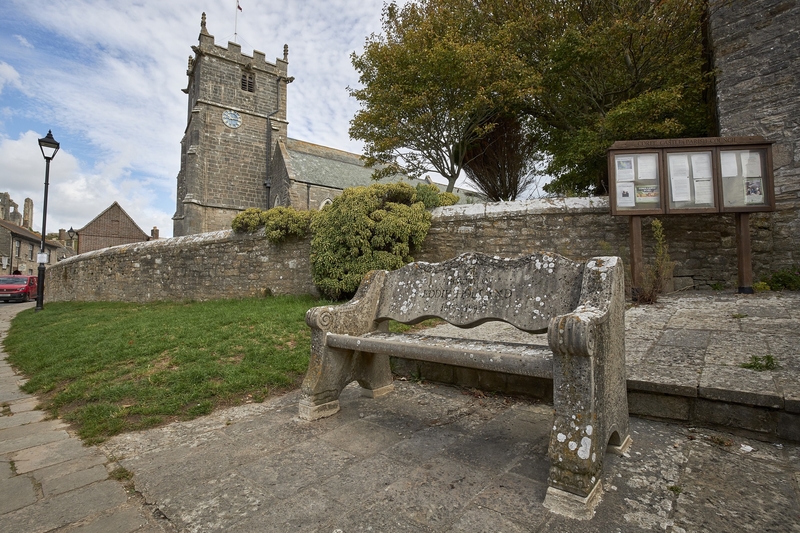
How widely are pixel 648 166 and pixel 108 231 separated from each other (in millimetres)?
46579

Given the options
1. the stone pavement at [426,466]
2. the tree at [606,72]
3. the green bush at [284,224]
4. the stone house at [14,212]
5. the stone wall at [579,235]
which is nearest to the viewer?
the stone pavement at [426,466]

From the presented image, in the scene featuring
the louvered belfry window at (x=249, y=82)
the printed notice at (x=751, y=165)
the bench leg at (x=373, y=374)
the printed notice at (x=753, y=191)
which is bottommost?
the bench leg at (x=373, y=374)

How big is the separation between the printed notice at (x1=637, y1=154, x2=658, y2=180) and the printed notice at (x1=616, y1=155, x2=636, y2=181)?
0.43 ft

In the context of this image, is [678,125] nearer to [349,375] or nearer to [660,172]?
[660,172]

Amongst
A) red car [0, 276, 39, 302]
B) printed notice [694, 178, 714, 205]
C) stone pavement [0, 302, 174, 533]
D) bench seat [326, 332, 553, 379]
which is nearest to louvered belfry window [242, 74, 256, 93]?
red car [0, 276, 39, 302]

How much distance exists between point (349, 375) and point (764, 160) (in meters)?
7.14

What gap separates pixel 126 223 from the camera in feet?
134

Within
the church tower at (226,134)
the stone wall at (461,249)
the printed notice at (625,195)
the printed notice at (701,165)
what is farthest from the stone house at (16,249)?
the printed notice at (701,165)

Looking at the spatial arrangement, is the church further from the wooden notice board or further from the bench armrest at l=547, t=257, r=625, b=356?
the bench armrest at l=547, t=257, r=625, b=356

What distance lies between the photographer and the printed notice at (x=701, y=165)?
6.37m

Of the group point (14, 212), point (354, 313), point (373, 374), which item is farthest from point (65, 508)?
point (14, 212)

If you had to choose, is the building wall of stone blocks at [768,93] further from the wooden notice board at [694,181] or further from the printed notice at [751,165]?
the wooden notice board at [694,181]

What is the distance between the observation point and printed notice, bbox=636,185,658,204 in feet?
21.4

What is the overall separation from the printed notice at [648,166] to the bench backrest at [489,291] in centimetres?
525
